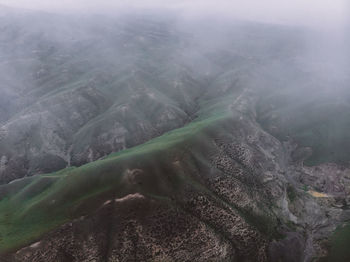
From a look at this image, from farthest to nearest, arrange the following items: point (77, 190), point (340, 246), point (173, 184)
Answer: point (340, 246) → point (173, 184) → point (77, 190)

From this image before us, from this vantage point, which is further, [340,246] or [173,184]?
[340,246]

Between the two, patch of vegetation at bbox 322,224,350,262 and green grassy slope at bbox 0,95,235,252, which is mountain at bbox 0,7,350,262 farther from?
patch of vegetation at bbox 322,224,350,262

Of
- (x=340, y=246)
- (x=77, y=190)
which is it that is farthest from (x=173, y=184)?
(x=340, y=246)

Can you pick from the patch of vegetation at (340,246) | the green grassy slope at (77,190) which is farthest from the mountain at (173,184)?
the patch of vegetation at (340,246)

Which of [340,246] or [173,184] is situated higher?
[173,184]

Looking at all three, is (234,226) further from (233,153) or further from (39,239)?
(39,239)

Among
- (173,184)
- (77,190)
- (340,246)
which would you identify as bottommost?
(340,246)

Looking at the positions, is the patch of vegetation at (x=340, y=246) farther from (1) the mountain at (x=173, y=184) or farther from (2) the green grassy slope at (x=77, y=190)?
(2) the green grassy slope at (x=77, y=190)

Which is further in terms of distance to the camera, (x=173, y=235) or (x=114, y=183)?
(x=114, y=183)

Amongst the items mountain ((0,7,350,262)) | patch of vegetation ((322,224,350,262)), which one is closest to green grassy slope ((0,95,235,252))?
mountain ((0,7,350,262))

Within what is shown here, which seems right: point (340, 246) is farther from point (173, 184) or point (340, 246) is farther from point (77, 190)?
point (77, 190)

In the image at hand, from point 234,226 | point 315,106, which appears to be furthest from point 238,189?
point 315,106
